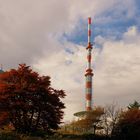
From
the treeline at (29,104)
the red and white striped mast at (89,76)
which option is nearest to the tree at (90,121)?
the red and white striped mast at (89,76)

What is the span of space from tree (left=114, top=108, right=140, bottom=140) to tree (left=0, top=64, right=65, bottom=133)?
48.4ft

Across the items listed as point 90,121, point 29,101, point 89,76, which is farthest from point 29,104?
point 89,76

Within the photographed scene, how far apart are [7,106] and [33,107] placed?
255 centimetres

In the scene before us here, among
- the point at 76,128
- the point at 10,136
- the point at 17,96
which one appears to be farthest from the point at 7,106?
the point at 76,128

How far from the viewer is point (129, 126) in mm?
52719

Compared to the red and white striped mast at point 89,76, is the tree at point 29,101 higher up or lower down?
lower down

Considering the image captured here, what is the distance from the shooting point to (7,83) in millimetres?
38375

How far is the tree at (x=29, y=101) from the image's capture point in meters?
37.4

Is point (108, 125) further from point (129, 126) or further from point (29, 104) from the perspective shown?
point (29, 104)

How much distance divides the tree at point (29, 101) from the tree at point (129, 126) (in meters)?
14.7

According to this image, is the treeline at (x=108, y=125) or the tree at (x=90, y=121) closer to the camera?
the treeline at (x=108, y=125)

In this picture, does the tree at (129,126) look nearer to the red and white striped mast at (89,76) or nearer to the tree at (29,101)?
the tree at (29,101)

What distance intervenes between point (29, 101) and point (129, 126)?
19.7 metres

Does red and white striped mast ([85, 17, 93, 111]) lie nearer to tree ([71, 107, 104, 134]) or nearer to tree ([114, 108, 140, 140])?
tree ([71, 107, 104, 134])
